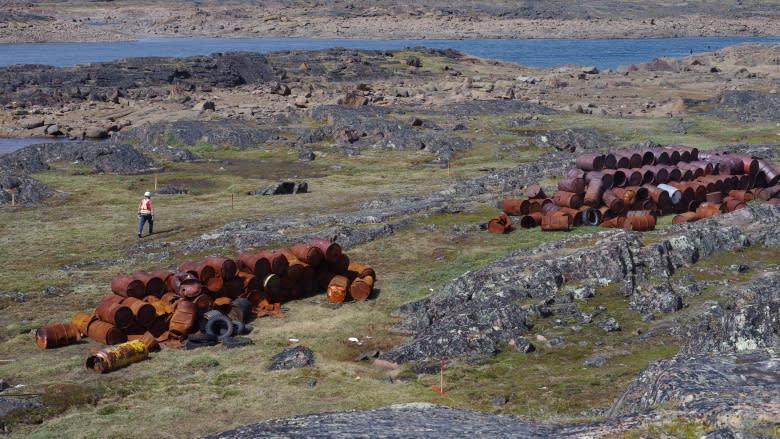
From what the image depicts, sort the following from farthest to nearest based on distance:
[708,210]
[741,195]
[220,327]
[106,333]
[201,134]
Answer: [201,134] < [741,195] < [708,210] < [220,327] < [106,333]

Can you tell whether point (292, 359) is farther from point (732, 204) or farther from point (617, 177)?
point (732, 204)

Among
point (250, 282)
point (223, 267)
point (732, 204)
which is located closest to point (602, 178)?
point (732, 204)

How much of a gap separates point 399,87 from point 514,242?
58.2 m

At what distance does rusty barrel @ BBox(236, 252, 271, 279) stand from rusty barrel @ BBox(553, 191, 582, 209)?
38.1 feet

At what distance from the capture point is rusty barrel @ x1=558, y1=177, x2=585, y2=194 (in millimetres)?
32125

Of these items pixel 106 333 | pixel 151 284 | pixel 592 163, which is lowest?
pixel 106 333

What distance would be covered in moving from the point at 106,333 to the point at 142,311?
3.14 ft

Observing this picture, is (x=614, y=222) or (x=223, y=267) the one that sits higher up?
(x=223, y=267)

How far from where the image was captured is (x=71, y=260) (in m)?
31.2

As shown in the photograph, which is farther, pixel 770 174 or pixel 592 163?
pixel 770 174

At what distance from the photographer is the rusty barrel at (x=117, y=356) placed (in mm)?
20250

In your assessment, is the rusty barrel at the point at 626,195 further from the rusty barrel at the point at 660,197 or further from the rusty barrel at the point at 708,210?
the rusty barrel at the point at 708,210

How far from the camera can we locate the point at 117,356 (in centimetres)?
2048

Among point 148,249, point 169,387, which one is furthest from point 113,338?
point 148,249
